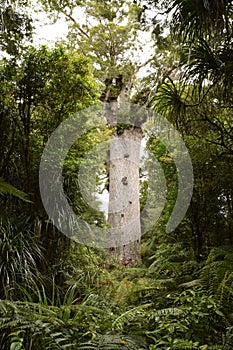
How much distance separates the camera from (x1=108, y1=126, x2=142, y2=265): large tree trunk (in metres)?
6.55

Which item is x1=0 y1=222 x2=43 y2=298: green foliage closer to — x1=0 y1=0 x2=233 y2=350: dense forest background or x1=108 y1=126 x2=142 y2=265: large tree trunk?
x1=0 y1=0 x2=233 y2=350: dense forest background

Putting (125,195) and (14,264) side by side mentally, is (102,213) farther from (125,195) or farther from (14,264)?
(125,195)

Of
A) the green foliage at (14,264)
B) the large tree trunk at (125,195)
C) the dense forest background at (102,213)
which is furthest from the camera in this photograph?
the large tree trunk at (125,195)

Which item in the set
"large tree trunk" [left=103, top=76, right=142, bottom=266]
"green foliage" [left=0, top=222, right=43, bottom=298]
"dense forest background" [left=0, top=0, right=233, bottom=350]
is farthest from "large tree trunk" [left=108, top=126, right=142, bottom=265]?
"green foliage" [left=0, top=222, right=43, bottom=298]

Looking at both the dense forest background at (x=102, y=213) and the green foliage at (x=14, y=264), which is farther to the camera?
the green foliage at (x=14, y=264)

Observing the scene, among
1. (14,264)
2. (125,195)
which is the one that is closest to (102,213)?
(14,264)

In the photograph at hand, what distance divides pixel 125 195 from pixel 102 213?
6.74 ft

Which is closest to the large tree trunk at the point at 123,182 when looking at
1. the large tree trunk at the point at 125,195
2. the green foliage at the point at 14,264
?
the large tree trunk at the point at 125,195

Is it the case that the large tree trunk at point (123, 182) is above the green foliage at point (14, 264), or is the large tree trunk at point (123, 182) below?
above

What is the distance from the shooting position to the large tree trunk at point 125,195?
6551 millimetres

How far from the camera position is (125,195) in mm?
6832

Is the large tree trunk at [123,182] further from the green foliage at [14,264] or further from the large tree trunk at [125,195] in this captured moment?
the green foliage at [14,264]

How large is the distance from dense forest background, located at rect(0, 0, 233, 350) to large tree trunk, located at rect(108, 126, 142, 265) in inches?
32.3

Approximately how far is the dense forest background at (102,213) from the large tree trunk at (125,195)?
2.70ft
